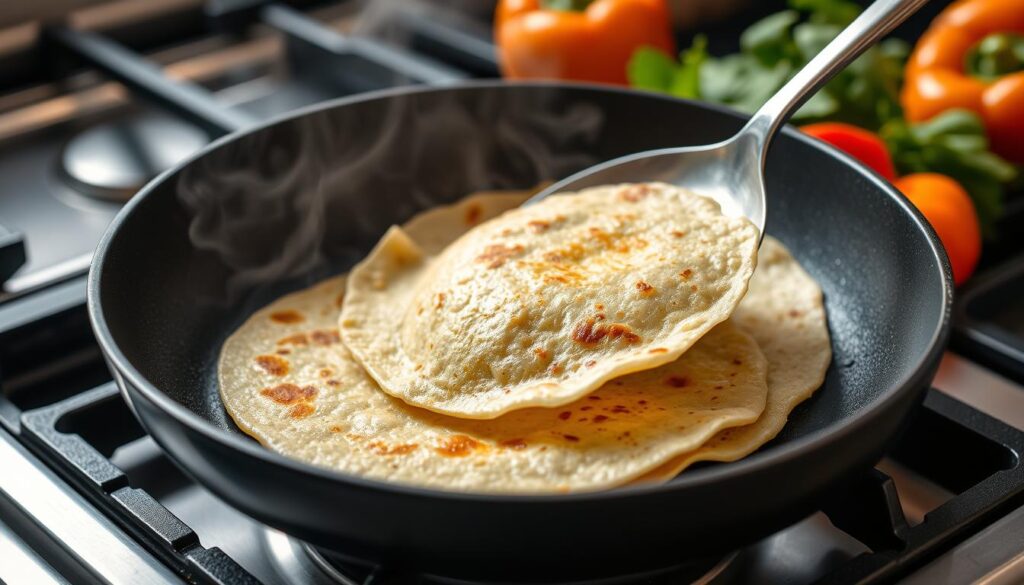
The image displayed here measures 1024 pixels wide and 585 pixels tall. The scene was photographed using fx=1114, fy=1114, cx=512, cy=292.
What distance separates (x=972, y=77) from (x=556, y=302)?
0.83m

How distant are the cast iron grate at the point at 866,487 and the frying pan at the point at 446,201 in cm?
7

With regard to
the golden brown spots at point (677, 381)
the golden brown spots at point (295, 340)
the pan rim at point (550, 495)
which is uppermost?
the pan rim at point (550, 495)

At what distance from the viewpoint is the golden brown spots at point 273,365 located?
980mm

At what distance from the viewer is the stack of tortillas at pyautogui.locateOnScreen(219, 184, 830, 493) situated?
827 millimetres

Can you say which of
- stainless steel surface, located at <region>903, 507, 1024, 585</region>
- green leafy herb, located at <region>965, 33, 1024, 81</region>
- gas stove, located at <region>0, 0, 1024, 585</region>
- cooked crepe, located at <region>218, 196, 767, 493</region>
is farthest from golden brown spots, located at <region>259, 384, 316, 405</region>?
green leafy herb, located at <region>965, 33, 1024, 81</region>

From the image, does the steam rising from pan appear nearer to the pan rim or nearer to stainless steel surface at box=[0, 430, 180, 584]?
the pan rim

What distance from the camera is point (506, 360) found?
894 millimetres

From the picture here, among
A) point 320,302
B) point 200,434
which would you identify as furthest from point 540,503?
point 320,302

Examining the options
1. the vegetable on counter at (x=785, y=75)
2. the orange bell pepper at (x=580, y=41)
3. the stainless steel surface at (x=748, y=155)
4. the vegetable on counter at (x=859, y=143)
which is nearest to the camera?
the stainless steel surface at (x=748, y=155)

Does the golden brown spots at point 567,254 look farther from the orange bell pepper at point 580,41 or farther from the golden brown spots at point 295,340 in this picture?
the orange bell pepper at point 580,41

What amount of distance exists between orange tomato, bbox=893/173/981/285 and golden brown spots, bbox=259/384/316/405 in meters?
0.65

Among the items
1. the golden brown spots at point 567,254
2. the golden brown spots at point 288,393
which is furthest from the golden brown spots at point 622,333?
the golden brown spots at point 288,393

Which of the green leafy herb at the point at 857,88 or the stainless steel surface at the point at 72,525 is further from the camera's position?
the green leafy herb at the point at 857,88

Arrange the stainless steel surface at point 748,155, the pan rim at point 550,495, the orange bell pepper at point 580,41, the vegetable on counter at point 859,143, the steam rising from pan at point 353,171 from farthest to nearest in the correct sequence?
the orange bell pepper at point 580,41, the vegetable on counter at point 859,143, the steam rising from pan at point 353,171, the stainless steel surface at point 748,155, the pan rim at point 550,495
